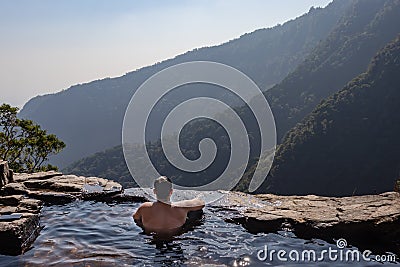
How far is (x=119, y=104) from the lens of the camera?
18312 cm

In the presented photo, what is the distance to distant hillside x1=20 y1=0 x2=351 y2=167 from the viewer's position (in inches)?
6196

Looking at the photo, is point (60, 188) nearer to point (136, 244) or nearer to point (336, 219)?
point (136, 244)

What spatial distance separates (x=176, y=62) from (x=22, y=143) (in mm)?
144618

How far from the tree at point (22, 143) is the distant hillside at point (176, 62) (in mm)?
141208

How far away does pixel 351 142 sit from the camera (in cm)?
5916

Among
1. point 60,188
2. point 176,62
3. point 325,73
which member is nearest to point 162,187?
point 60,188

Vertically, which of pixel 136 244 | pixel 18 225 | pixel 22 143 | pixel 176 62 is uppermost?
pixel 176 62

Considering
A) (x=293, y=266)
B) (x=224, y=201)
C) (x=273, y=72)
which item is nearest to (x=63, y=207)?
(x=224, y=201)

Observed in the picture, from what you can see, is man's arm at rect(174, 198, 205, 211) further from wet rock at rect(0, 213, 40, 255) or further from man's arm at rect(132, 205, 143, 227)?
wet rock at rect(0, 213, 40, 255)

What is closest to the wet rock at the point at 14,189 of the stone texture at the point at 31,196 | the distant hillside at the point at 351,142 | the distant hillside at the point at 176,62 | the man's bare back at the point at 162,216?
the stone texture at the point at 31,196

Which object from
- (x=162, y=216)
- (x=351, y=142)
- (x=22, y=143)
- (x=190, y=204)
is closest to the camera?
(x=162, y=216)

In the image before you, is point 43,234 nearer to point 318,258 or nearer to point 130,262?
point 130,262

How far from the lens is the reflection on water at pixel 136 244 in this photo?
17.3 ft

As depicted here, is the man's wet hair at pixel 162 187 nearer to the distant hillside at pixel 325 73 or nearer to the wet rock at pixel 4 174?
the wet rock at pixel 4 174
